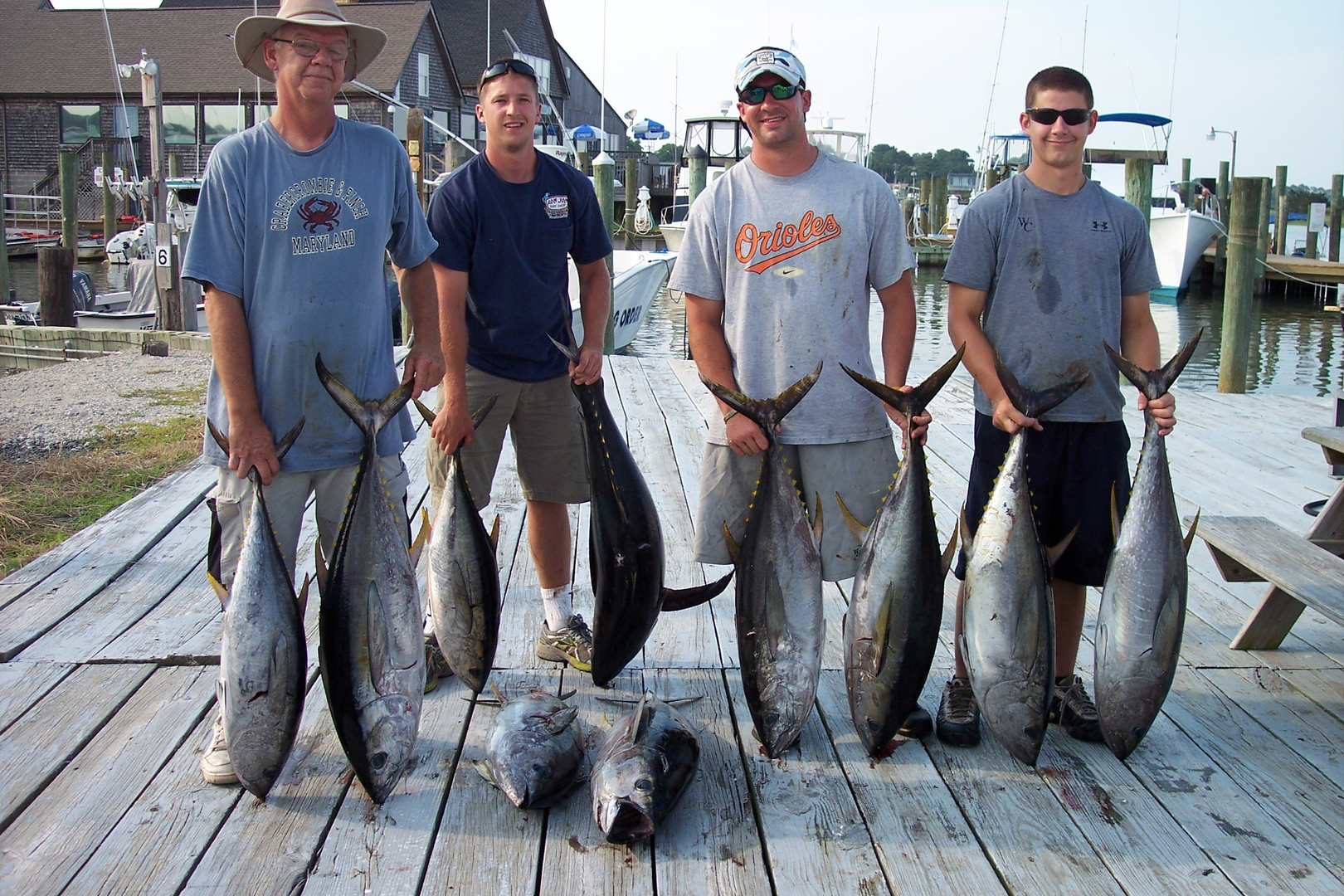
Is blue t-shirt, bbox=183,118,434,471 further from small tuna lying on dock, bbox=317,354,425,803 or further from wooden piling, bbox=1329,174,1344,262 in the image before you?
wooden piling, bbox=1329,174,1344,262

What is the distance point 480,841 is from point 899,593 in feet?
3.57

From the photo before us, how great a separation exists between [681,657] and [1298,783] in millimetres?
1644

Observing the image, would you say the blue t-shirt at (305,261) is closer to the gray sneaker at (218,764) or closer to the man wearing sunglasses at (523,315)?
the man wearing sunglasses at (523,315)

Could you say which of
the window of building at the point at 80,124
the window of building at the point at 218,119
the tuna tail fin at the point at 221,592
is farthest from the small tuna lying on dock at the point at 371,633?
the window of building at the point at 80,124

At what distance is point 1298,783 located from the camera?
2.41m

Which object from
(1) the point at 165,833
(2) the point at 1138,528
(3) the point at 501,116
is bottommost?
(1) the point at 165,833

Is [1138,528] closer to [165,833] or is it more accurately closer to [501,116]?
[501,116]

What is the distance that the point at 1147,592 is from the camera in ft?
7.70

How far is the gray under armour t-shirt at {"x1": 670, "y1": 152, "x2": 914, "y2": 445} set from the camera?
8.52 ft

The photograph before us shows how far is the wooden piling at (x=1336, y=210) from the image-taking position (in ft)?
70.7

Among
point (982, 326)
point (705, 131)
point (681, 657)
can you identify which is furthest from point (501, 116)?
point (705, 131)

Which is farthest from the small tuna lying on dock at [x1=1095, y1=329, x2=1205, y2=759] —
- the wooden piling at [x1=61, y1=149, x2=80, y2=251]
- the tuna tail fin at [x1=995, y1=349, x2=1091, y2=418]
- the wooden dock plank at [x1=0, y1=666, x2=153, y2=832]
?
the wooden piling at [x1=61, y1=149, x2=80, y2=251]

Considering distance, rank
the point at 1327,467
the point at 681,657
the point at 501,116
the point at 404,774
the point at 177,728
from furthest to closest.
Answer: the point at 1327,467
the point at 681,657
the point at 501,116
the point at 177,728
the point at 404,774

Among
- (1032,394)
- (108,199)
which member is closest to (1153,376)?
(1032,394)
